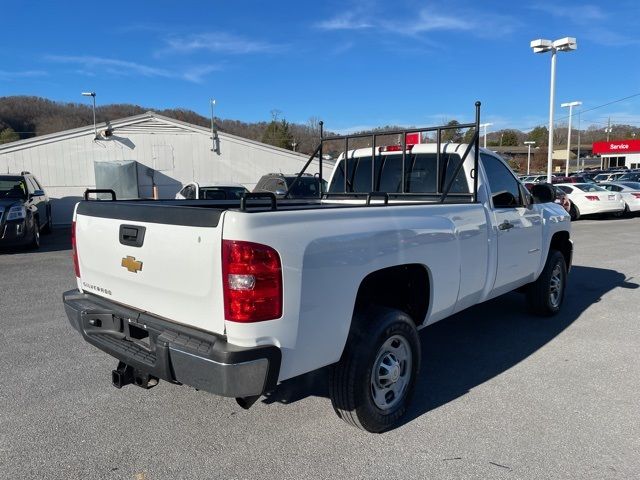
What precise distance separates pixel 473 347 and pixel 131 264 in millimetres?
3488

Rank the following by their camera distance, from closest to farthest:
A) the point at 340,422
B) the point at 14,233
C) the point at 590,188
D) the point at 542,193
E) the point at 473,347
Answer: the point at 340,422 → the point at 473,347 → the point at 542,193 → the point at 14,233 → the point at 590,188

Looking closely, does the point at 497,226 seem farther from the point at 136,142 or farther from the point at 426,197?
the point at 136,142

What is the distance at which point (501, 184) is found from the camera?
195 inches

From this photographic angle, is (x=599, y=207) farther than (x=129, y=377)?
Yes

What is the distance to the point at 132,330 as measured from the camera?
10.3 ft

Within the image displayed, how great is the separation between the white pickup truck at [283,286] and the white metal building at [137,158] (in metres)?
19.1

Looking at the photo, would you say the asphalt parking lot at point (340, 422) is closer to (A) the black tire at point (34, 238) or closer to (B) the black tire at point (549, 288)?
(B) the black tire at point (549, 288)

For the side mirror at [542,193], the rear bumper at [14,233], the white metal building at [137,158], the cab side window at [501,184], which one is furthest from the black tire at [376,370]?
the white metal building at [137,158]

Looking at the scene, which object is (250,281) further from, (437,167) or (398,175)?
(398,175)

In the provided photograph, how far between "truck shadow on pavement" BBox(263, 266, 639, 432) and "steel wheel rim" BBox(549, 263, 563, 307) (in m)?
0.22

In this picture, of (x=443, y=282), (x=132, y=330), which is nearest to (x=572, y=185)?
(x=443, y=282)

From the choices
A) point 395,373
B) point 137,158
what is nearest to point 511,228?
point 395,373

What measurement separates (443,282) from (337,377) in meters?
1.15

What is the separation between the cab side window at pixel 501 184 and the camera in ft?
15.6
